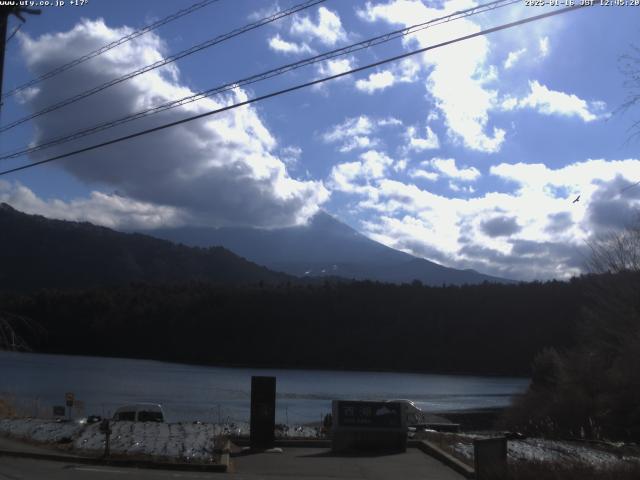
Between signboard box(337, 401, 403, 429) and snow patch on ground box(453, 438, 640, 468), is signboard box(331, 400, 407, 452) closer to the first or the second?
signboard box(337, 401, 403, 429)

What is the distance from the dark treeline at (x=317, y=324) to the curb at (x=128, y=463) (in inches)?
3861

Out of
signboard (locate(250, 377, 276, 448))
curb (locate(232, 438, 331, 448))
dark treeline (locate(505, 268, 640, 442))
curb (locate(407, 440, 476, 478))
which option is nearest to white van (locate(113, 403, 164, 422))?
curb (locate(232, 438, 331, 448))

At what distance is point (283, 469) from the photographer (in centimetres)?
1661

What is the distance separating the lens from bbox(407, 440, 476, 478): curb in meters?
16.3

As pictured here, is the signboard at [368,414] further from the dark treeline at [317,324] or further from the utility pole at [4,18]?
the dark treeline at [317,324]

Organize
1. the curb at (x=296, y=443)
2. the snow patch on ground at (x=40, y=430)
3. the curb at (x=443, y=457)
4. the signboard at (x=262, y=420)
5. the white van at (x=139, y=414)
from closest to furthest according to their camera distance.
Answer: the curb at (x=443, y=457) < the snow patch on ground at (x=40, y=430) < the signboard at (x=262, y=420) < the curb at (x=296, y=443) < the white van at (x=139, y=414)

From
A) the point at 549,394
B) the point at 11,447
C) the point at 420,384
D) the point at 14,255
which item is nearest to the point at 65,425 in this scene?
the point at 11,447

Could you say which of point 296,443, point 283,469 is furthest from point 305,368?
point 283,469

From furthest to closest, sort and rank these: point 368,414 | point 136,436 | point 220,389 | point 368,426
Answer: point 220,389 → point 368,426 → point 368,414 → point 136,436

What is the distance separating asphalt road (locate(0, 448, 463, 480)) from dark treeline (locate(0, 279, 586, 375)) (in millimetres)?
94307

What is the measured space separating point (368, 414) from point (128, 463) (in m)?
6.76

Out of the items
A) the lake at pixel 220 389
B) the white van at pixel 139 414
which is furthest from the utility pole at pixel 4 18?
the lake at pixel 220 389

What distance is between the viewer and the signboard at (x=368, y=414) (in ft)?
66.0

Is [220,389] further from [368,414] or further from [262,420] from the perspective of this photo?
[368,414]
